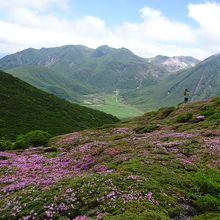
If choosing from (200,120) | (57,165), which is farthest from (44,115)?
(57,165)

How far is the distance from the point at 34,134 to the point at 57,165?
84.2 ft

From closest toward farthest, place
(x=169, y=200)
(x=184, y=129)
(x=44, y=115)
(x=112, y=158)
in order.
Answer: (x=169, y=200)
(x=112, y=158)
(x=184, y=129)
(x=44, y=115)

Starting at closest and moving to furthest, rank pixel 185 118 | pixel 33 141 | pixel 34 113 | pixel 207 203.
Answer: pixel 207 203
pixel 185 118
pixel 33 141
pixel 34 113

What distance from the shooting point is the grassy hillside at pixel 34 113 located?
118438 millimetres

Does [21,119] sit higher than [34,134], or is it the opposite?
[34,134]

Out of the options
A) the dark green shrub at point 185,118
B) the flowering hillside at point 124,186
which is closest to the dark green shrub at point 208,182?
the flowering hillside at point 124,186

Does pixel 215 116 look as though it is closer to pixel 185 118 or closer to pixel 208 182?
pixel 185 118

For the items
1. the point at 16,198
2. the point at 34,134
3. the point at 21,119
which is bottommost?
the point at 21,119

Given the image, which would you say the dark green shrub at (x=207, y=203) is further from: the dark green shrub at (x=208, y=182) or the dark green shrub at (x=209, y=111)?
the dark green shrub at (x=209, y=111)

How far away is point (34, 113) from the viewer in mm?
134250

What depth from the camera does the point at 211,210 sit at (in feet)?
54.6

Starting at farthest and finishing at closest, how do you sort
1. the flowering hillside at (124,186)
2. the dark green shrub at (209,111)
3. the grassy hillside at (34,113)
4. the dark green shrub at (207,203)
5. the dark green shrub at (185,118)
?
the grassy hillside at (34,113) < the dark green shrub at (185,118) < the dark green shrub at (209,111) < the dark green shrub at (207,203) < the flowering hillside at (124,186)

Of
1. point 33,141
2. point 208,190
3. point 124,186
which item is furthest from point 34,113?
point 208,190

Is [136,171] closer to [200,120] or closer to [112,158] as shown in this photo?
[112,158]
